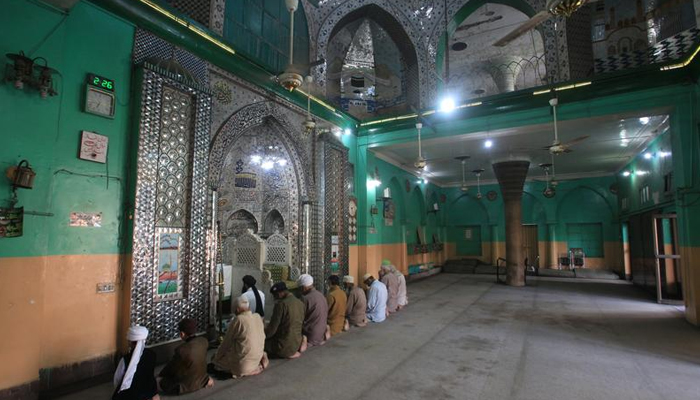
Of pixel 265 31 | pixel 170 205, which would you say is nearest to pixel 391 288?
pixel 170 205

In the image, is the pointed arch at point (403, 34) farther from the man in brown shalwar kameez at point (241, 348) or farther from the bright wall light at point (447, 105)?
the man in brown shalwar kameez at point (241, 348)

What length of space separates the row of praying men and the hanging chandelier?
3.95 metres

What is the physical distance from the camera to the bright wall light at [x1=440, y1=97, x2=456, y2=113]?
8086 millimetres

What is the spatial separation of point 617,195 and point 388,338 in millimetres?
12456

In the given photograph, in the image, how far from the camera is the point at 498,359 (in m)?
4.52

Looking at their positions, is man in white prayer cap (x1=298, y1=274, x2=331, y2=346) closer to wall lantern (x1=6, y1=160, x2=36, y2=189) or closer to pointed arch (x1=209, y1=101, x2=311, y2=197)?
pointed arch (x1=209, y1=101, x2=311, y2=197)

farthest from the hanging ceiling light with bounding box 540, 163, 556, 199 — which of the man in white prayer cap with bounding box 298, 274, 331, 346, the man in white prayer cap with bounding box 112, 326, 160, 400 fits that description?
the man in white prayer cap with bounding box 112, 326, 160, 400

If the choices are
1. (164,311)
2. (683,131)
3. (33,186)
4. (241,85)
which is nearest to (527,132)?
(683,131)

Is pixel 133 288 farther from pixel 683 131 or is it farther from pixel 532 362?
pixel 683 131

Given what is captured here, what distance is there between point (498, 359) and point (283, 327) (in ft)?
8.67

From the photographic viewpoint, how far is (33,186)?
343 centimetres

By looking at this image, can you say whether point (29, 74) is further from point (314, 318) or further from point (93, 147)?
point (314, 318)

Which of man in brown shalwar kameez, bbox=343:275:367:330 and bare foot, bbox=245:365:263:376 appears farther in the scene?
man in brown shalwar kameez, bbox=343:275:367:330

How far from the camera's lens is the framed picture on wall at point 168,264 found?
445 cm
